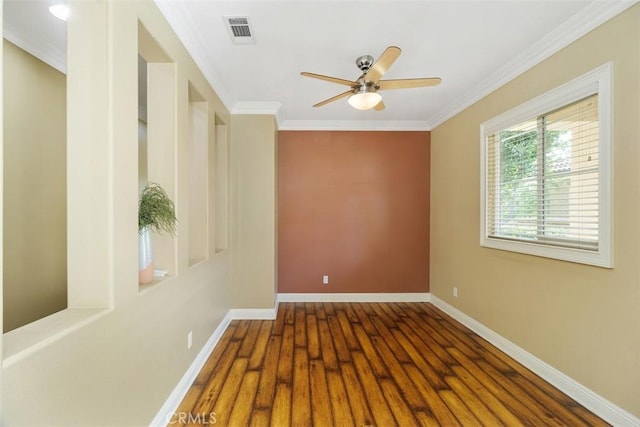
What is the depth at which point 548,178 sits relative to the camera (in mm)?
2367

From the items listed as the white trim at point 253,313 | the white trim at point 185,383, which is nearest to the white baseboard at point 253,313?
the white trim at point 253,313

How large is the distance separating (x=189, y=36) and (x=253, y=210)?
1.99 m

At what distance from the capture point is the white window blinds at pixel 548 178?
2.02m

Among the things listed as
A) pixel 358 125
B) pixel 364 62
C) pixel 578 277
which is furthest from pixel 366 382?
pixel 358 125

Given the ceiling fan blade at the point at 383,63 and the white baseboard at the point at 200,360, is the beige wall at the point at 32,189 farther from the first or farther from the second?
the ceiling fan blade at the point at 383,63

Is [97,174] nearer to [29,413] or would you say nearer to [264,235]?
[29,413]

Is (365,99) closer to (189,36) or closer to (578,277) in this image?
(189,36)

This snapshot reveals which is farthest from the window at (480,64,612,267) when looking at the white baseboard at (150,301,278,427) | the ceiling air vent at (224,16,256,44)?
the white baseboard at (150,301,278,427)

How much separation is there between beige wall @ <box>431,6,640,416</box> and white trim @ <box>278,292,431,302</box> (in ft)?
3.03

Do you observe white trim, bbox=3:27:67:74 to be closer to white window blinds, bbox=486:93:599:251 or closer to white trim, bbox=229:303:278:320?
white trim, bbox=229:303:278:320

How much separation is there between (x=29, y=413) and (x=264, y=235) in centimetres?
272

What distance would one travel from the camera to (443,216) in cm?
400

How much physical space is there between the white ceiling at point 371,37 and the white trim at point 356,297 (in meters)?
2.77

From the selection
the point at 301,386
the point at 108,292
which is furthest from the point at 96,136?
the point at 301,386
